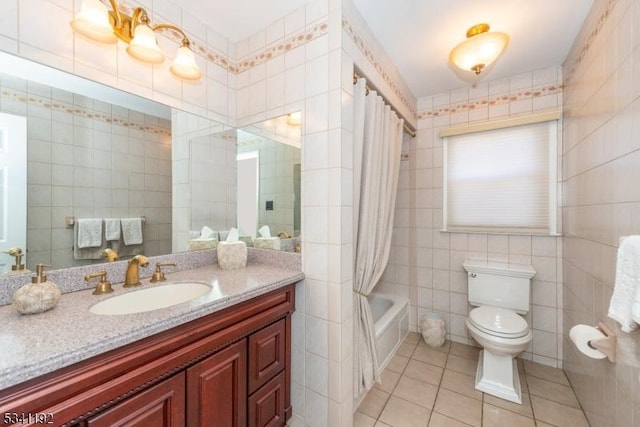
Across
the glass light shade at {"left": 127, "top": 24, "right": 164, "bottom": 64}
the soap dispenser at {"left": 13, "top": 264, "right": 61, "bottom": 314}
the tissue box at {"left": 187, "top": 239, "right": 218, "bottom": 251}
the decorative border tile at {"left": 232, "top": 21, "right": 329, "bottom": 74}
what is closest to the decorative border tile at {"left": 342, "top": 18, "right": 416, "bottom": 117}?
the decorative border tile at {"left": 232, "top": 21, "right": 329, "bottom": 74}

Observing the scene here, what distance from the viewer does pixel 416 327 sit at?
8.55 feet

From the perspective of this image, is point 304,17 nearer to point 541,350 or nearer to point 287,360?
point 287,360

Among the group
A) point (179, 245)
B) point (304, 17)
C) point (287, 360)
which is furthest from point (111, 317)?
point (304, 17)

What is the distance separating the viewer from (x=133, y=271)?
1.21m

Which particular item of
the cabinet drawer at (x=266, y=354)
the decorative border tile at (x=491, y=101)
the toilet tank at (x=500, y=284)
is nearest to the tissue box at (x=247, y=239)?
the cabinet drawer at (x=266, y=354)

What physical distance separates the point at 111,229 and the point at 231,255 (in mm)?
586

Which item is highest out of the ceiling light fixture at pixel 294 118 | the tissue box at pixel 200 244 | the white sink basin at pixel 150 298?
the ceiling light fixture at pixel 294 118

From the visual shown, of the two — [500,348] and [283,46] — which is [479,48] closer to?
[283,46]

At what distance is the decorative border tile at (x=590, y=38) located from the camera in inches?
49.8

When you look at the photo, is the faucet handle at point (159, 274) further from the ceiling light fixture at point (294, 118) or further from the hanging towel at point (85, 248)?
the ceiling light fixture at point (294, 118)

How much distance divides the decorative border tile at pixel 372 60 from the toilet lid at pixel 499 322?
181 centimetres

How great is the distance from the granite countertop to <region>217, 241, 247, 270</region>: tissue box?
0.90ft

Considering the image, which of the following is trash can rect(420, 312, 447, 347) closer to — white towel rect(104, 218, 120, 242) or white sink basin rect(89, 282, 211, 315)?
white sink basin rect(89, 282, 211, 315)

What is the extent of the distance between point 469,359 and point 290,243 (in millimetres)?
1826
